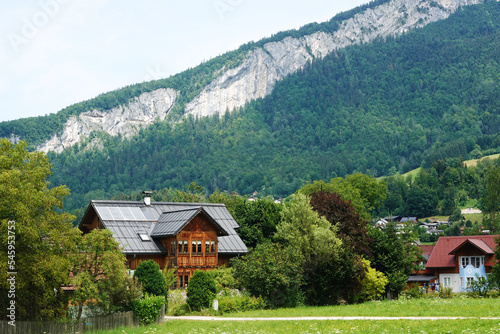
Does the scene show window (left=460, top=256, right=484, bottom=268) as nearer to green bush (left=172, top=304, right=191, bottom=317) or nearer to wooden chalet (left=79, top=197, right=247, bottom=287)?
wooden chalet (left=79, top=197, right=247, bottom=287)

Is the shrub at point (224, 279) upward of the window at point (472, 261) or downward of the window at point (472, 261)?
downward

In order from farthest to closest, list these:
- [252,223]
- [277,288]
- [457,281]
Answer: [457,281] → [252,223] → [277,288]

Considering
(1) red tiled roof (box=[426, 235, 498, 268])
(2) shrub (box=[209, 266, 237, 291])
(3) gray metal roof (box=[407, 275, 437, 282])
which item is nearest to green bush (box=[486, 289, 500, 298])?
(2) shrub (box=[209, 266, 237, 291])

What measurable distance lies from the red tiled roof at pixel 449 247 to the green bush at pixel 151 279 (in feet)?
140

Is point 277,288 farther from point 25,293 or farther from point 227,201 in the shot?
point 227,201

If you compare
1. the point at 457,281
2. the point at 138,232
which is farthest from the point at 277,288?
the point at 457,281

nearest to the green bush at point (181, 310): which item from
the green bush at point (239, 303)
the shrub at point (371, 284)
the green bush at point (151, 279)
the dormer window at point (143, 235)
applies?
the green bush at point (151, 279)

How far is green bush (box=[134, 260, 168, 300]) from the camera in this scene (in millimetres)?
40219

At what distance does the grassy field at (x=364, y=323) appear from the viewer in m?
27.3

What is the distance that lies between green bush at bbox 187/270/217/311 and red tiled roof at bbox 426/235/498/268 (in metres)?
40.4

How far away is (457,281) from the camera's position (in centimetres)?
7344

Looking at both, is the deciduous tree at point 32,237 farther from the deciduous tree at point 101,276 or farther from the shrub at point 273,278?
the shrub at point 273,278

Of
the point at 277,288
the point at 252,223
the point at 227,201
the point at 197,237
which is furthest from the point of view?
the point at 227,201

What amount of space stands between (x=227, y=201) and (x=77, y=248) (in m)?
56.3
